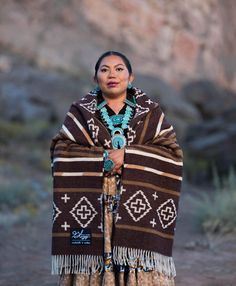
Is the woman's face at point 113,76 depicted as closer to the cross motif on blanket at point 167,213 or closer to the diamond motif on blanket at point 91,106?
the diamond motif on blanket at point 91,106

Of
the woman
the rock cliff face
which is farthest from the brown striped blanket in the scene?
the rock cliff face

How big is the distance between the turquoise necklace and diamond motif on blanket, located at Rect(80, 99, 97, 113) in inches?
1.3

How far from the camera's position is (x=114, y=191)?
14.3 ft

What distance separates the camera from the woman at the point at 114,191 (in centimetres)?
424

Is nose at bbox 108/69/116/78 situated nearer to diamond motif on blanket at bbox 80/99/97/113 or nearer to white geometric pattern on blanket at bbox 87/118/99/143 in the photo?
diamond motif on blanket at bbox 80/99/97/113

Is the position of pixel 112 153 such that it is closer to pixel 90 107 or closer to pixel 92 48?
pixel 90 107

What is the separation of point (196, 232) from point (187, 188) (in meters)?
5.08

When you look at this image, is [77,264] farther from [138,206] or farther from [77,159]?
[77,159]

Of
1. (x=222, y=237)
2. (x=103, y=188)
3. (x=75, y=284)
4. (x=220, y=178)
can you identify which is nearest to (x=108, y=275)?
(x=75, y=284)

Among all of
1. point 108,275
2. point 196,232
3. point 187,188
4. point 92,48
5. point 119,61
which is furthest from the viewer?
point 92,48

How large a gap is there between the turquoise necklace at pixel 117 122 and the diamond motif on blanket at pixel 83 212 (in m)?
0.40

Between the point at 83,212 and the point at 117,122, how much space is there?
615 mm

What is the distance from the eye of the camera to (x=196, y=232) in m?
8.77

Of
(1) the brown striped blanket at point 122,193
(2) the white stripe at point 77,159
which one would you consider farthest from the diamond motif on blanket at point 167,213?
(2) the white stripe at point 77,159
